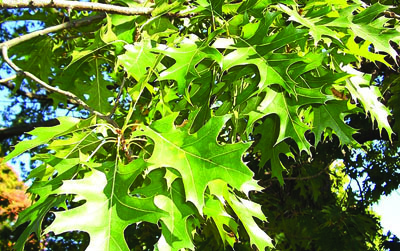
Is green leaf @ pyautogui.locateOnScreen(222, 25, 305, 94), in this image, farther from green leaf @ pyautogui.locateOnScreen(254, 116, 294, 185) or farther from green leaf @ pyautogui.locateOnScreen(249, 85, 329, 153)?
green leaf @ pyautogui.locateOnScreen(254, 116, 294, 185)

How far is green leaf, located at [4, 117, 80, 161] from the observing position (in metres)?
1.47

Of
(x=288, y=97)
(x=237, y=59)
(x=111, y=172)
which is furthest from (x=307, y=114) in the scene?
(x=111, y=172)

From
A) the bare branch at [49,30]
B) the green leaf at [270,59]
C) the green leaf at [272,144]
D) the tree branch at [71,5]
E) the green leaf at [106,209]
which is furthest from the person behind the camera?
the green leaf at [272,144]

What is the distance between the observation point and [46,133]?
1503mm

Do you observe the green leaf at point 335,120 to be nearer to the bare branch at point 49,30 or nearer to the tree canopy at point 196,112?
the tree canopy at point 196,112

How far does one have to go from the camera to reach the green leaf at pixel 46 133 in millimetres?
1469

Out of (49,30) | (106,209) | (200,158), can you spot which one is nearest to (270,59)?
(200,158)

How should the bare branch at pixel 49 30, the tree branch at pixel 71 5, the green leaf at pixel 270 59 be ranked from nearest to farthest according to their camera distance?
the green leaf at pixel 270 59 < the tree branch at pixel 71 5 < the bare branch at pixel 49 30

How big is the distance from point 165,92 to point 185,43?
369mm

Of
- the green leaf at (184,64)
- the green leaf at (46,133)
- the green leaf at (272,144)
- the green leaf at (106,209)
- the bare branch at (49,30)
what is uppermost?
the bare branch at (49,30)

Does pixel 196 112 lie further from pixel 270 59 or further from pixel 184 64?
pixel 270 59

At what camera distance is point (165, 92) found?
182 centimetres

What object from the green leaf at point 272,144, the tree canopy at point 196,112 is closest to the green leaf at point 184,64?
the tree canopy at point 196,112

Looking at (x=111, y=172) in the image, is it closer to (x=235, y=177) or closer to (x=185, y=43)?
(x=235, y=177)
